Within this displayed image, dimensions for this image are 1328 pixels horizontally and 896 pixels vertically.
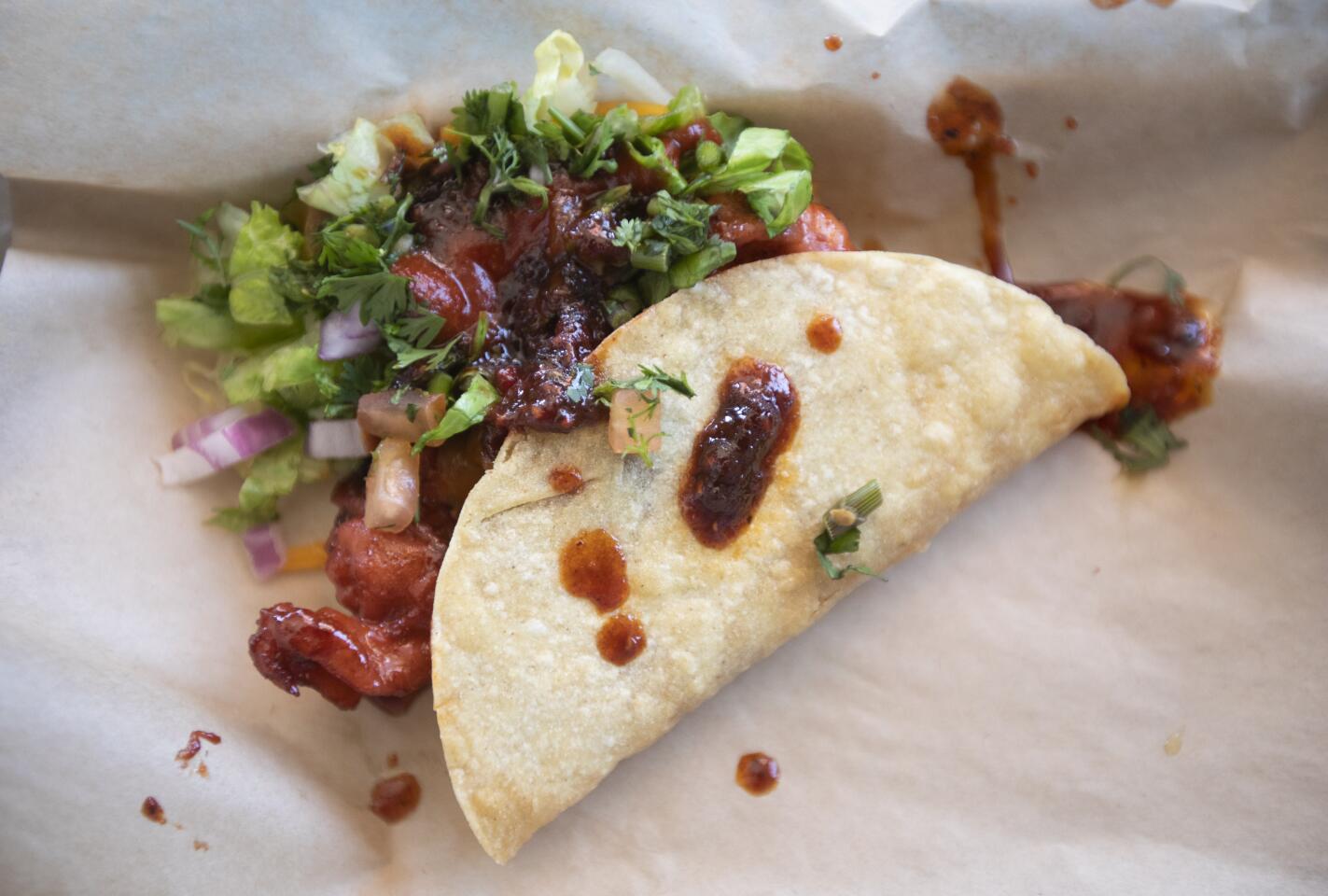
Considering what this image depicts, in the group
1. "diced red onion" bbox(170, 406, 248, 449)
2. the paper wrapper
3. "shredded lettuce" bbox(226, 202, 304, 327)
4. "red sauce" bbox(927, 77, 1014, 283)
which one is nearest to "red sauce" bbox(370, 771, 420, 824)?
the paper wrapper

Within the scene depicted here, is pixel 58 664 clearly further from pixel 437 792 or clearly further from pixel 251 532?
pixel 437 792

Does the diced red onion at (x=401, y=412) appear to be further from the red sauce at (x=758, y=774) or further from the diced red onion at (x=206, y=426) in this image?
the red sauce at (x=758, y=774)

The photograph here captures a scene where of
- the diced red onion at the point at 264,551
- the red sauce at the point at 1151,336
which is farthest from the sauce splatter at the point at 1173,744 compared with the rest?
the diced red onion at the point at 264,551

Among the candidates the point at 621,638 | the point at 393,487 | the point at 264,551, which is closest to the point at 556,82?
the point at 393,487

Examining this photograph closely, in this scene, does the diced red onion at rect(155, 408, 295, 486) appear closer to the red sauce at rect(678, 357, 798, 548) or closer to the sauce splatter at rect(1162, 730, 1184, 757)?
the red sauce at rect(678, 357, 798, 548)

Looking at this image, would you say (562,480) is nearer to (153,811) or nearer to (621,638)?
(621,638)

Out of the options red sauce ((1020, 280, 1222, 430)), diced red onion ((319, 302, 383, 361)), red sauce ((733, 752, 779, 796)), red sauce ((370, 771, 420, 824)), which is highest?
red sauce ((1020, 280, 1222, 430))
